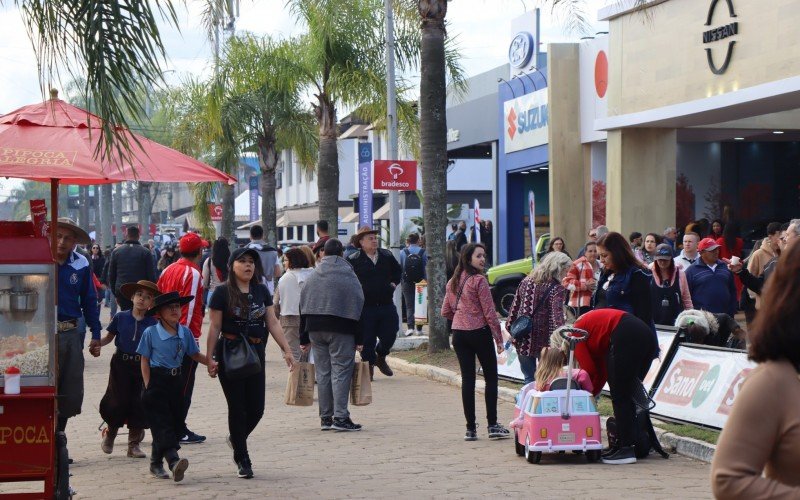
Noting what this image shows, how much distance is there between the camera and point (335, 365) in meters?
11.5

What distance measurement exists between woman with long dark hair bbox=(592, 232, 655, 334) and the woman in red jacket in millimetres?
405

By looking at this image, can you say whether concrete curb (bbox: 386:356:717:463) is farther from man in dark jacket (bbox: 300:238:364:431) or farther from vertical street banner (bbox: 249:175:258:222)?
vertical street banner (bbox: 249:175:258:222)

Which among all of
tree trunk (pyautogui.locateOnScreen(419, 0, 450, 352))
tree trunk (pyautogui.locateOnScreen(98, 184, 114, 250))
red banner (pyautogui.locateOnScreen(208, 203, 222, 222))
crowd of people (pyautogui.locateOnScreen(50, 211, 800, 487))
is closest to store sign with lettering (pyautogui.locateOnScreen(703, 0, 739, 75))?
tree trunk (pyautogui.locateOnScreen(419, 0, 450, 352))

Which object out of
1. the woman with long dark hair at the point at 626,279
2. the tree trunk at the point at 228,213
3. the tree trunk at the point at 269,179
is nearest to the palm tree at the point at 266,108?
the tree trunk at the point at 269,179

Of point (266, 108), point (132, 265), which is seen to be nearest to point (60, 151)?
point (132, 265)

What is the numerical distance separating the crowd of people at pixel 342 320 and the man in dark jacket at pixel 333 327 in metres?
0.01

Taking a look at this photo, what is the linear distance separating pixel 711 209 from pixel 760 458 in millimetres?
27775

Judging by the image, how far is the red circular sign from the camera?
2803cm

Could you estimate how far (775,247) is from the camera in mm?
13508

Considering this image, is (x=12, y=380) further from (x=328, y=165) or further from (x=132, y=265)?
(x=328, y=165)

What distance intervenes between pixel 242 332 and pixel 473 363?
2.64m

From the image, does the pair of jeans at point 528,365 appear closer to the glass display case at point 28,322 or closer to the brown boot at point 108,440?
the brown boot at point 108,440

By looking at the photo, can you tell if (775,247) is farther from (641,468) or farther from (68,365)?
(68,365)

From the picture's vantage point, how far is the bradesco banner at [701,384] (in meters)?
10.5
